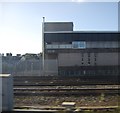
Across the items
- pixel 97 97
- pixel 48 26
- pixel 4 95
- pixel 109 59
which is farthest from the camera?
pixel 48 26

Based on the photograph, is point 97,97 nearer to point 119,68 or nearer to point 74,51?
point 119,68

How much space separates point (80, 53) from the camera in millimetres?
50156

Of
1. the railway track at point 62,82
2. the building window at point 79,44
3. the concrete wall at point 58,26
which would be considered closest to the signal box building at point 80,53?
the building window at point 79,44

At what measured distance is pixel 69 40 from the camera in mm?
53781

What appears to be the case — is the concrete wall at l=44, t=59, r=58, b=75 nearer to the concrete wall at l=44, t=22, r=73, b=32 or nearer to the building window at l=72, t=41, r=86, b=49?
the building window at l=72, t=41, r=86, b=49

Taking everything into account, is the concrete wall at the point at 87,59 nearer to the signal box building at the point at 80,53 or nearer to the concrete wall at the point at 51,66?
the signal box building at the point at 80,53

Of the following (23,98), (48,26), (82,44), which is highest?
(48,26)

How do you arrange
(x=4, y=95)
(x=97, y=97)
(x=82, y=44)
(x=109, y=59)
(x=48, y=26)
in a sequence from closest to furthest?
(x=4, y=95) < (x=97, y=97) < (x=109, y=59) < (x=82, y=44) < (x=48, y=26)

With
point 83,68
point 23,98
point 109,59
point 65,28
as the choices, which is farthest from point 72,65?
point 23,98

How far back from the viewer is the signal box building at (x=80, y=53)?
45906 millimetres

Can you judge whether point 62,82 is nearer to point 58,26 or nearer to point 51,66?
point 51,66

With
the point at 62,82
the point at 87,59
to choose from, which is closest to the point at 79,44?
the point at 87,59

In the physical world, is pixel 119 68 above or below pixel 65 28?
below

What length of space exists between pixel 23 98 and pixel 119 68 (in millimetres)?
30282
